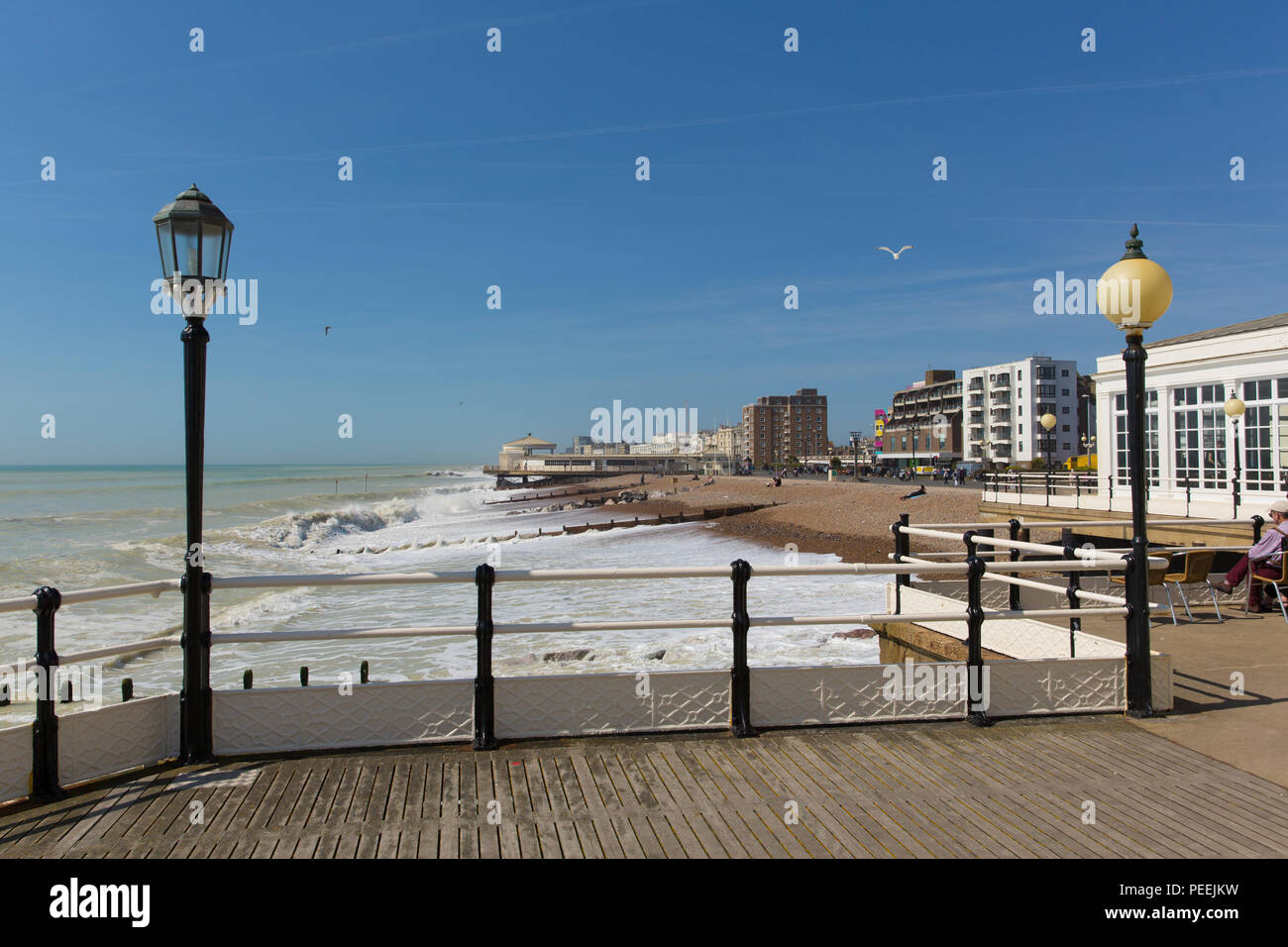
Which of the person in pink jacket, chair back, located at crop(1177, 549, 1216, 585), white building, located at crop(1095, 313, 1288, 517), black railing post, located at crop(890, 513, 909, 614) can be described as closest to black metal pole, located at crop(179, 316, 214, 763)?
black railing post, located at crop(890, 513, 909, 614)

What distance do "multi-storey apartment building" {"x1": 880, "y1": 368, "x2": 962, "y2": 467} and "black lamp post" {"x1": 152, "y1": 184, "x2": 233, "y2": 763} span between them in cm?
10078

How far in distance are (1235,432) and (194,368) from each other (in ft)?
74.5

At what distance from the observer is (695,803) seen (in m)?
3.72

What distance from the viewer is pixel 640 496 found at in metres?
71.6

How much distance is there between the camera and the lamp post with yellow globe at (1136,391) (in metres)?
5.04

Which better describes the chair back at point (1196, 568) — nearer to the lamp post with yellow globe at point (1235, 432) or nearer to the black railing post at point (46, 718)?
the black railing post at point (46, 718)

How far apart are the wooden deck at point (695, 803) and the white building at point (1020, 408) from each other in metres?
97.7

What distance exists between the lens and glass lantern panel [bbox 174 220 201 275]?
14.4ft

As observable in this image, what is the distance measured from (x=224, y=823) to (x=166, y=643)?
122cm

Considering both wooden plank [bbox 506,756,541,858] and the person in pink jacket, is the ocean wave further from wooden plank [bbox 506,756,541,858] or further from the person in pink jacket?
the person in pink jacket

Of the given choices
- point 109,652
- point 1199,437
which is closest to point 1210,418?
point 1199,437

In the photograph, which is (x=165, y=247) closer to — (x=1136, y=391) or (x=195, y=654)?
(x=195, y=654)
